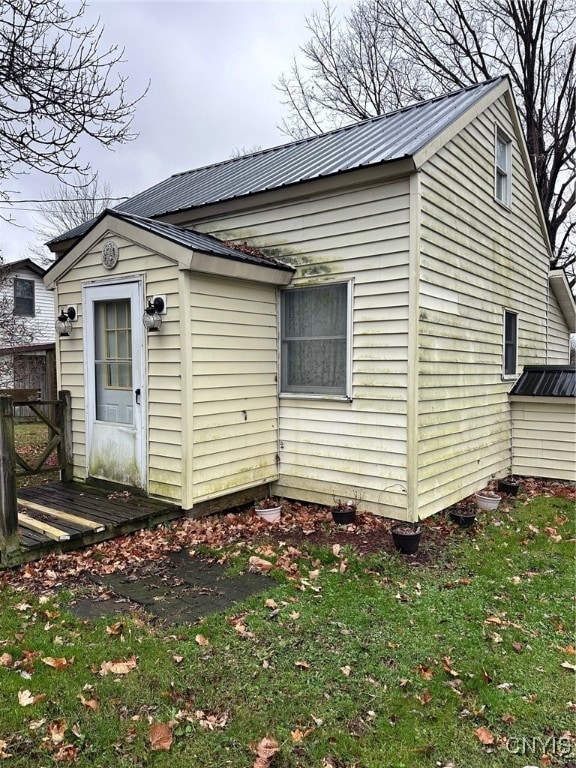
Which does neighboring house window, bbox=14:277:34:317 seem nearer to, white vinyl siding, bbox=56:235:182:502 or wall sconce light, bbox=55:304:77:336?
wall sconce light, bbox=55:304:77:336

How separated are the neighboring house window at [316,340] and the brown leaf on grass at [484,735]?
378 cm

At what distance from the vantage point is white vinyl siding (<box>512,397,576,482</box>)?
7785 millimetres

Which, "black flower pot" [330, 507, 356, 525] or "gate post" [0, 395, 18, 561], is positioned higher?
"gate post" [0, 395, 18, 561]

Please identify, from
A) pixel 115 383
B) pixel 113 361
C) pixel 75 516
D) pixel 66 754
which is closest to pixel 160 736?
pixel 66 754

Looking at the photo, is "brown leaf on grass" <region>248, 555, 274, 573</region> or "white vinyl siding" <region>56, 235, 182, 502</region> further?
"white vinyl siding" <region>56, 235, 182, 502</region>

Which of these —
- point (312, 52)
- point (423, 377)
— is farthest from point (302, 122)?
point (423, 377)

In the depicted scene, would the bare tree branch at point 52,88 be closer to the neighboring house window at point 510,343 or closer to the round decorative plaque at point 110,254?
the round decorative plaque at point 110,254

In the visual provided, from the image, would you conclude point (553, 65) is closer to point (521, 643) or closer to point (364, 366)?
point (364, 366)

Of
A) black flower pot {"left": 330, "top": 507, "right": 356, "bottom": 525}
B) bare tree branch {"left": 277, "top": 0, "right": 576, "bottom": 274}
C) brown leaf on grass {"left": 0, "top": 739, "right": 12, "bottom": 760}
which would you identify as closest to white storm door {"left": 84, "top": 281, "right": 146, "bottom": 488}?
black flower pot {"left": 330, "top": 507, "right": 356, "bottom": 525}

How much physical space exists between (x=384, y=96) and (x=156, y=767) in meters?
20.7

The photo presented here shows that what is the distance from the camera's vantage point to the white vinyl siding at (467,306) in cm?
558

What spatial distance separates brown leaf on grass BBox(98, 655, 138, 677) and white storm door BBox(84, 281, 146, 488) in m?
2.88

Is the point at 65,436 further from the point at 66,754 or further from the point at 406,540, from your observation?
the point at 66,754

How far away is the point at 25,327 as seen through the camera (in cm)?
1794
